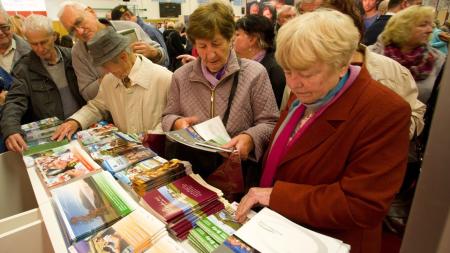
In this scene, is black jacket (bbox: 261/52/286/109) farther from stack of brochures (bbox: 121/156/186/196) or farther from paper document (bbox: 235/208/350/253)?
paper document (bbox: 235/208/350/253)

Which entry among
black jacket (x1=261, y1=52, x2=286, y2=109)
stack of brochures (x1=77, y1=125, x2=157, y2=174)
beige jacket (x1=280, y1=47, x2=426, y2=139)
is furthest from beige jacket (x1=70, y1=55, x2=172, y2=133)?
beige jacket (x1=280, y1=47, x2=426, y2=139)

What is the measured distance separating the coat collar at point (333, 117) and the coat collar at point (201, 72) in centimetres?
65

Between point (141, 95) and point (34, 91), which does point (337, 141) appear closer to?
→ point (141, 95)

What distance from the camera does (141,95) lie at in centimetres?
200

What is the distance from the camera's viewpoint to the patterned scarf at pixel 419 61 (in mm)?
2465

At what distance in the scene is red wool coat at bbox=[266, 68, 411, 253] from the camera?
3.30ft

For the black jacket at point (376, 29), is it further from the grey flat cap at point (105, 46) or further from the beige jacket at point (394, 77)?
the grey flat cap at point (105, 46)

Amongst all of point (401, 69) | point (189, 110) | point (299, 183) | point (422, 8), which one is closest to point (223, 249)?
point (299, 183)

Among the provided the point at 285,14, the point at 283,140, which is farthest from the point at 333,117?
the point at 285,14

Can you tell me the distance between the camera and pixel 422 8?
2432 millimetres

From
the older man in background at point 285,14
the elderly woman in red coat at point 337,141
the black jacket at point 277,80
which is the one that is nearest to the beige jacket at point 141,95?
the black jacket at point 277,80

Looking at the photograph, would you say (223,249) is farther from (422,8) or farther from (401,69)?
(422,8)

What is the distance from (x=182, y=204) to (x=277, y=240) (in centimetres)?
45

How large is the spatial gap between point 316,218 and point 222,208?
1.34ft
